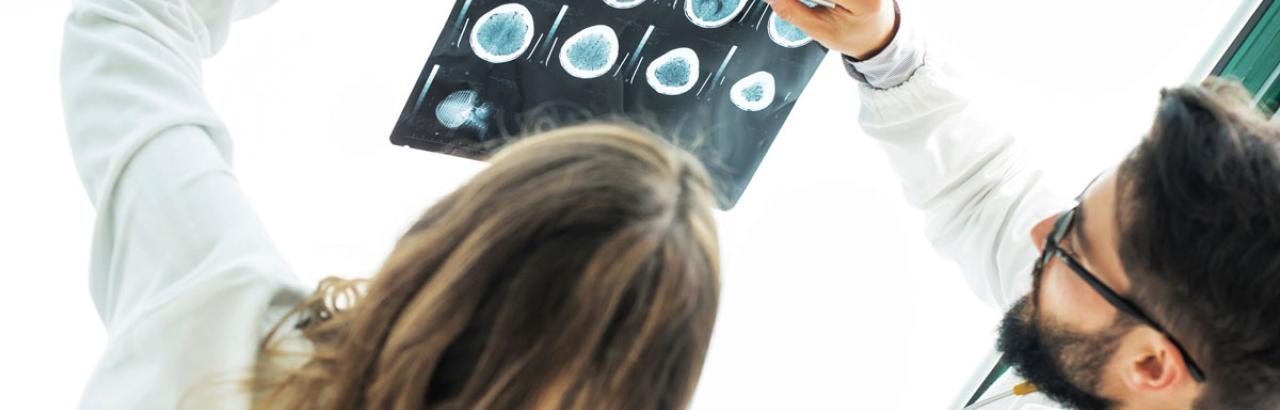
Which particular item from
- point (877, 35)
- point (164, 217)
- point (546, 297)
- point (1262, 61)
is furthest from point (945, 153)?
point (164, 217)

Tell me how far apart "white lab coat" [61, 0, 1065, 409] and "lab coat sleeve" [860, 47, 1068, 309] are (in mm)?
690

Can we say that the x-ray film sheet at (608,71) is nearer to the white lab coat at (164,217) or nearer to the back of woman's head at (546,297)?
the white lab coat at (164,217)

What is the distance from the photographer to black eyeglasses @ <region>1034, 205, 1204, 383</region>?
37.5 inches

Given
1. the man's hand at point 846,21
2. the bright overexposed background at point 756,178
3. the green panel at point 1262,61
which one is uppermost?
the green panel at point 1262,61

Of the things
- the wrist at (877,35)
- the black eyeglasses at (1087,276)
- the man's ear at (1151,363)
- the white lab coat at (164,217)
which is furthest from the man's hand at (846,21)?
the white lab coat at (164,217)

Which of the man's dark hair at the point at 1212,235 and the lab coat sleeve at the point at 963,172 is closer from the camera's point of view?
the man's dark hair at the point at 1212,235

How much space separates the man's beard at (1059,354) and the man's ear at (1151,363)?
1 cm

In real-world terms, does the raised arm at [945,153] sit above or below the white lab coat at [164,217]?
above

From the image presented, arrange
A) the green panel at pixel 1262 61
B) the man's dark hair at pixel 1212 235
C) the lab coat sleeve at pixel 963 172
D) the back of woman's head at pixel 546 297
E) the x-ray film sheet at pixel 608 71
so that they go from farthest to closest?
the green panel at pixel 1262 61
the lab coat sleeve at pixel 963 172
the x-ray film sheet at pixel 608 71
the man's dark hair at pixel 1212 235
the back of woman's head at pixel 546 297

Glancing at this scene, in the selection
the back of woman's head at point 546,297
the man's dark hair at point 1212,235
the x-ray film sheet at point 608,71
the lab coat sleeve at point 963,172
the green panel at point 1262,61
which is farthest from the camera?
the green panel at point 1262,61

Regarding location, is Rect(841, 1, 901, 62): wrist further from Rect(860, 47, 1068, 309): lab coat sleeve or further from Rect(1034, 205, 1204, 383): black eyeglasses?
Rect(1034, 205, 1204, 383): black eyeglasses

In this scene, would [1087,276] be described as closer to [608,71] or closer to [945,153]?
[945,153]

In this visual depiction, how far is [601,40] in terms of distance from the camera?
1033 mm

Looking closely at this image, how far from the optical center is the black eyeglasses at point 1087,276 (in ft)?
3.13
